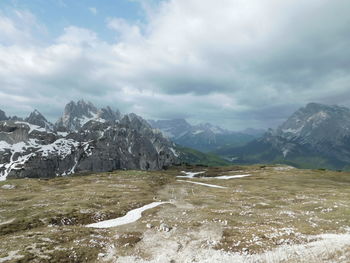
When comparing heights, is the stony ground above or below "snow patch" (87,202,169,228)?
above

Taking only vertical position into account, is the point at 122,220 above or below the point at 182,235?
below

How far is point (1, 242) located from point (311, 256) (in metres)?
33.7

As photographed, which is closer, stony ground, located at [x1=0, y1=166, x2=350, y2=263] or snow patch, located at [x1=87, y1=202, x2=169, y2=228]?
stony ground, located at [x1=0, y1=166, x2=350, y2=263]

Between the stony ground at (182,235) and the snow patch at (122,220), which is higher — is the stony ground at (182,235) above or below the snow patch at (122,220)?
above

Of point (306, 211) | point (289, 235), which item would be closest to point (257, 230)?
point (289, 235)

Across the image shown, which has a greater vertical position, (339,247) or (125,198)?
(339,247)

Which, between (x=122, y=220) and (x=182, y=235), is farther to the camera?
(x=122, y=220)

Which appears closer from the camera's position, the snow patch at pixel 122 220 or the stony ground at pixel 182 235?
the stony ground at pixel 182 235

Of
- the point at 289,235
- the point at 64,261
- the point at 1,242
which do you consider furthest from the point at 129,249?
the point at 289,235

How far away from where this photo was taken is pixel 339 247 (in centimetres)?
2592

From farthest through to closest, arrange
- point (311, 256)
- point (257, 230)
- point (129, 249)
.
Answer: point (257, 230) → point (129, 249) → point (311, 256)

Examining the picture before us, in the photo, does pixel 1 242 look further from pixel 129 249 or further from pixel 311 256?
pixel 311 256

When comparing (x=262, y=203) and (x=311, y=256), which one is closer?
(x=311, y=256)

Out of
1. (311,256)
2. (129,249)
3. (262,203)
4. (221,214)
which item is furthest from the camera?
(262,203)
